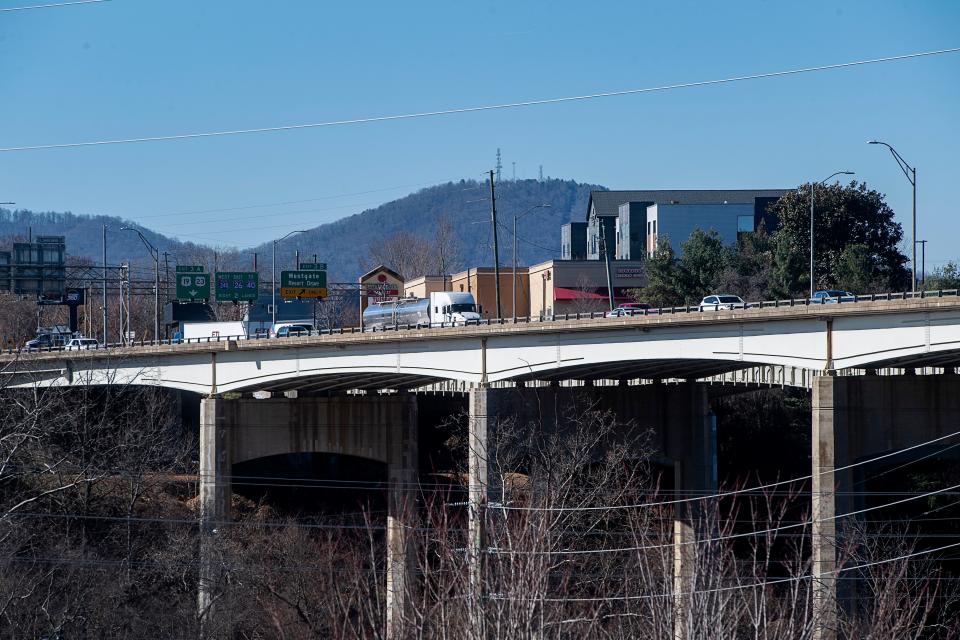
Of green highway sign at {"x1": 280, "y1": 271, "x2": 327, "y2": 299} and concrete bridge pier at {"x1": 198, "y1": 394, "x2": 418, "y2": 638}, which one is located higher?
green highway sign at {"x1": 280, "y1": 271, "x2": 327, "y2": 299}

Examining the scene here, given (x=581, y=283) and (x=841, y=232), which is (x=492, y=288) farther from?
(x=841, y=232)

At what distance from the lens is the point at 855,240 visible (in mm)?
76688

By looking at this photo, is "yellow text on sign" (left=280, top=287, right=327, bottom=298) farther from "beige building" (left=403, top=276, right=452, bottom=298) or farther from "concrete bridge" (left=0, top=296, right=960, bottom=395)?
"beige building" (left=403, top=276, right=452, bottom=298)

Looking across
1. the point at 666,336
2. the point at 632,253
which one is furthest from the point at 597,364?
the point at 632,253

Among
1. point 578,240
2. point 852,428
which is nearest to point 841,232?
point 852,428

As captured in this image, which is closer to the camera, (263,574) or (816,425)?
(816,425)

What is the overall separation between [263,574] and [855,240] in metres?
47.7

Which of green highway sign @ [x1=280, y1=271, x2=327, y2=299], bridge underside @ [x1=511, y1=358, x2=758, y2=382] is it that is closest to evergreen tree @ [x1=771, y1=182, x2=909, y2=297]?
green highway sign @ [x1=280, y1=271, x2=327, y2=299]

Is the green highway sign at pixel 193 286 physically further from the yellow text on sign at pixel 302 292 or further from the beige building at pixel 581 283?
→ the beige building at pixel 581 283

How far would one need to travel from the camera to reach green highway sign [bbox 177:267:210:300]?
68.2m

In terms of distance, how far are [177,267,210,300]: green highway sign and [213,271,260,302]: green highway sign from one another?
2.65ft

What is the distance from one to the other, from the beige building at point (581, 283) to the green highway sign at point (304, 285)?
64.2ft

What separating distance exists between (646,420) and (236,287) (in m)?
30.0

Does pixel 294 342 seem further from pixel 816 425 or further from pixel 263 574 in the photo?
pixel 816 425
